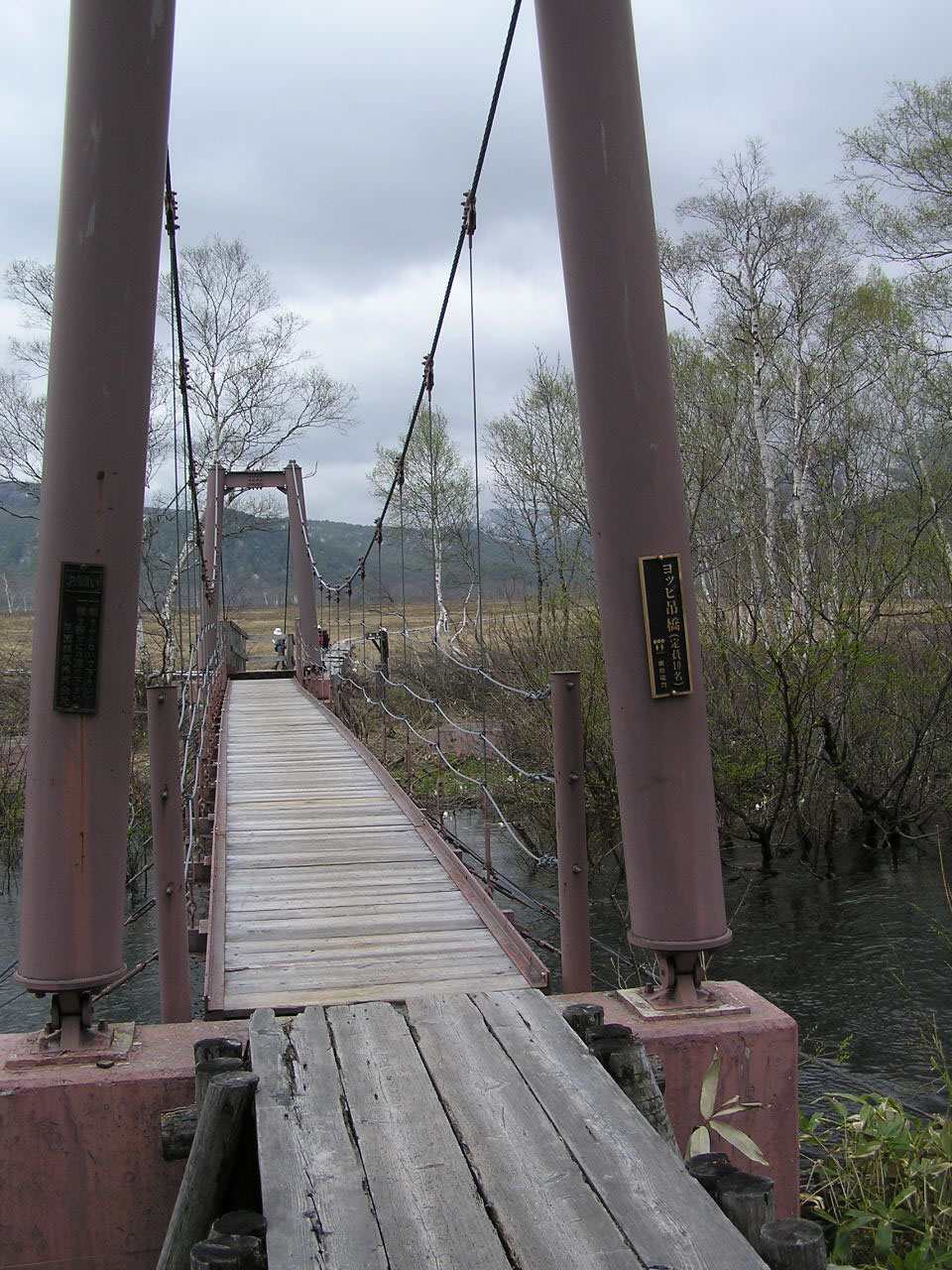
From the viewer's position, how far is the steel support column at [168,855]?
249cm

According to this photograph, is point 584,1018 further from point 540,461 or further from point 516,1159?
point 540,461

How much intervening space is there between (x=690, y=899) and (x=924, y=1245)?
87 centimetres

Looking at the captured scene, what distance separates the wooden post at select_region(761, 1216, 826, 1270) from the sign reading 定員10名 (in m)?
1.03

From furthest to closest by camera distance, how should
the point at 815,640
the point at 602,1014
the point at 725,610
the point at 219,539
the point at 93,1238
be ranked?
the point at 219,539 → the point at 725,610 → the point at 815,640 → the point at 602,1014 → the point at 93,1238

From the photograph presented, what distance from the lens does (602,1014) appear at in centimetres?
206

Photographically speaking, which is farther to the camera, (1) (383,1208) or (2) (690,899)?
(2) (690,899)

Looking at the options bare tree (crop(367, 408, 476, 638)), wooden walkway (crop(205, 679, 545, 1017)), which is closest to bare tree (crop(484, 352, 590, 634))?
bare tree (crop(367, 408, 476, 638))

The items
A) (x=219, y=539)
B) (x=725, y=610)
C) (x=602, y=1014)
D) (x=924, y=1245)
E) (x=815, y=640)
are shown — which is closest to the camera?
(x=602, y=1014)

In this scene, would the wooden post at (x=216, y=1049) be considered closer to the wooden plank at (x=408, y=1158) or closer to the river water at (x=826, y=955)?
the wooden plank at (x=408, y=1158)

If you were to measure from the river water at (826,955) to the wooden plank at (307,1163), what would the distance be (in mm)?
2103

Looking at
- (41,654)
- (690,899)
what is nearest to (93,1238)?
(41,654)

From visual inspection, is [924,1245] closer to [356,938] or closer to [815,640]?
[356,938]

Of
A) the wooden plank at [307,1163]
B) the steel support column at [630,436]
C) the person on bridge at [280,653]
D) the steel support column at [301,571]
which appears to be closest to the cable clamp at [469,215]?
the steel support column at [630,436]

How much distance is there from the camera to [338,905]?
333cm
